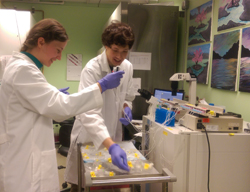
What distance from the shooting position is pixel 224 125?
1.22 meters

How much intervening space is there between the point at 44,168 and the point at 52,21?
0.69 metres

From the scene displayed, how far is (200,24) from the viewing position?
2549 mm

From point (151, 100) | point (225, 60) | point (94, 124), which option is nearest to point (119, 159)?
point (94, 124)

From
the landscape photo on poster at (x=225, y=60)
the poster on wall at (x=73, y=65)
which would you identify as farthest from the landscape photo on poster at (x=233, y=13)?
the poster on wall at (x=73, y=65)

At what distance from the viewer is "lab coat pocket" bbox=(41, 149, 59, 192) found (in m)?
1.16

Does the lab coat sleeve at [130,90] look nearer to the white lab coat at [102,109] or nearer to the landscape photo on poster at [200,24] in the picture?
the white lab coat at [102,109]

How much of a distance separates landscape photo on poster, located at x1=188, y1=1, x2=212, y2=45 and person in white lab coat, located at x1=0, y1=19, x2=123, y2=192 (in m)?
1.66

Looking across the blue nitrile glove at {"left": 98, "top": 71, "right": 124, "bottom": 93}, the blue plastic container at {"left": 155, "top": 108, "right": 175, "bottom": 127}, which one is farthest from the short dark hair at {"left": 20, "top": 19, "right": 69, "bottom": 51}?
the blue plastic container at {"left": 155, "top": 108, "right": 175, "bottom": 127}

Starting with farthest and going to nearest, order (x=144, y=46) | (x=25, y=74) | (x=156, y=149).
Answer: (x=144, y=46), (x=156, y=149), (x=25, y=74)

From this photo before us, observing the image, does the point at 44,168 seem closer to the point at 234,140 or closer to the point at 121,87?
the point at 121,87

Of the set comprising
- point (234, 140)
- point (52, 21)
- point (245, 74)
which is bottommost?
point (234, 140)

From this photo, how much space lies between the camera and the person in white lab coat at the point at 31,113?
1.09 metres

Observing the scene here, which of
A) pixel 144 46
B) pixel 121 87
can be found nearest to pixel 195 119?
pixel 121 87

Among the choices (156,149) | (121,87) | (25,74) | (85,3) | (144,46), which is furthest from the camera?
(85,3)
